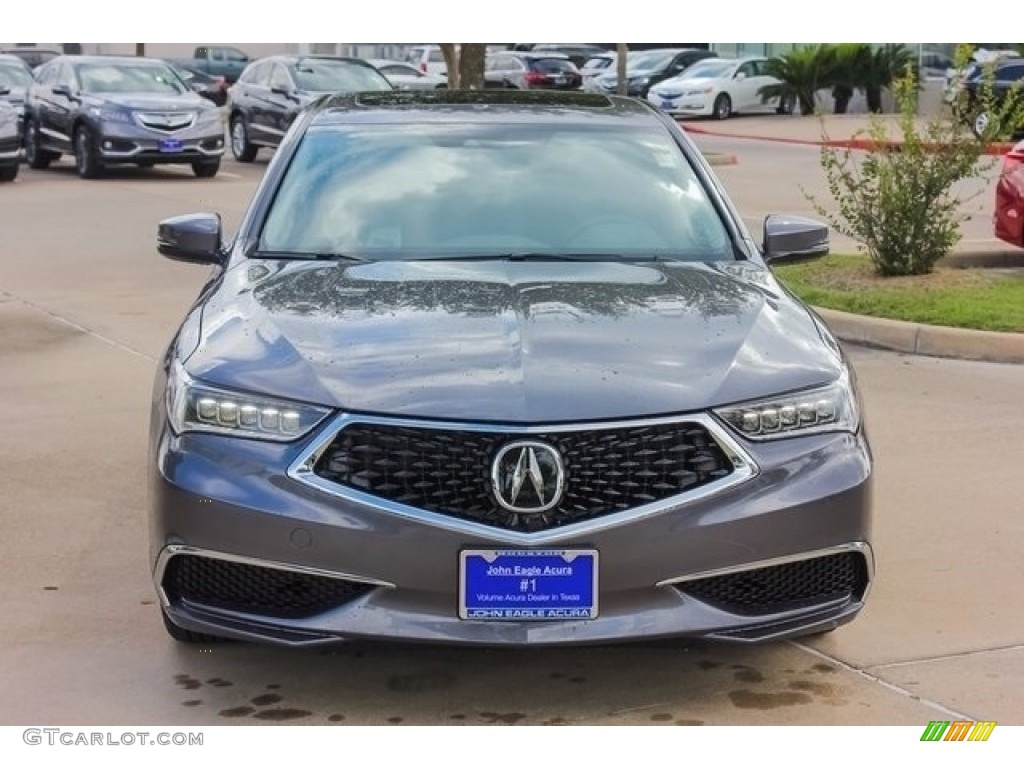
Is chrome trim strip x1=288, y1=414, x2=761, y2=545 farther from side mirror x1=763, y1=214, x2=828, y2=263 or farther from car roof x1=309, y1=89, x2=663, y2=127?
car roof x1=309, y1=89, x2=663, y2=127

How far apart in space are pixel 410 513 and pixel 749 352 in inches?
41.9

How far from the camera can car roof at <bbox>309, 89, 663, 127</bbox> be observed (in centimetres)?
630

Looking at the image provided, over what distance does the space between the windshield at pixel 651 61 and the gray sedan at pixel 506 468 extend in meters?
39.2

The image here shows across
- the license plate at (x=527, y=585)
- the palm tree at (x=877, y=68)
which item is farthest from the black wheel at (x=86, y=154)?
the palm tree at (x=877, y=68)

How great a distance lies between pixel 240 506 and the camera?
14.2 feet

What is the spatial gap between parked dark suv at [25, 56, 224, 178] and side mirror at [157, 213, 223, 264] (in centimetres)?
1647

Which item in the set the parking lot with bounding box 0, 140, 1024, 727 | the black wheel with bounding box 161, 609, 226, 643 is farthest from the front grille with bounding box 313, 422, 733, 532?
the black wheel with bounding box 161, 609, 226, 643

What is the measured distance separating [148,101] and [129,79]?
3.52ft

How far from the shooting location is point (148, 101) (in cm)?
2250

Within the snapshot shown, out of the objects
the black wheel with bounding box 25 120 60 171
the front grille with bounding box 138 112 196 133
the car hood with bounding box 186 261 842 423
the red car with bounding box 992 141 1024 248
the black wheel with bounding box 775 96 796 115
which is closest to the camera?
the car hood with bounding box 186 261 842 423

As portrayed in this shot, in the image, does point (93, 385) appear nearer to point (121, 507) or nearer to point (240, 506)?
point (121, 507)

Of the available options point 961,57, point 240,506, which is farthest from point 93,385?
point 961,57

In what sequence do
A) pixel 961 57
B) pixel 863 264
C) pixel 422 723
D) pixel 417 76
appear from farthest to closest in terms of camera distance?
pixel 417 76 < pixel 863 264 < pixel 961 57 < pixel 422 723

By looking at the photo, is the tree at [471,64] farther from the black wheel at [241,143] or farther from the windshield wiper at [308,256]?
the windshield wiper at [308,256]
